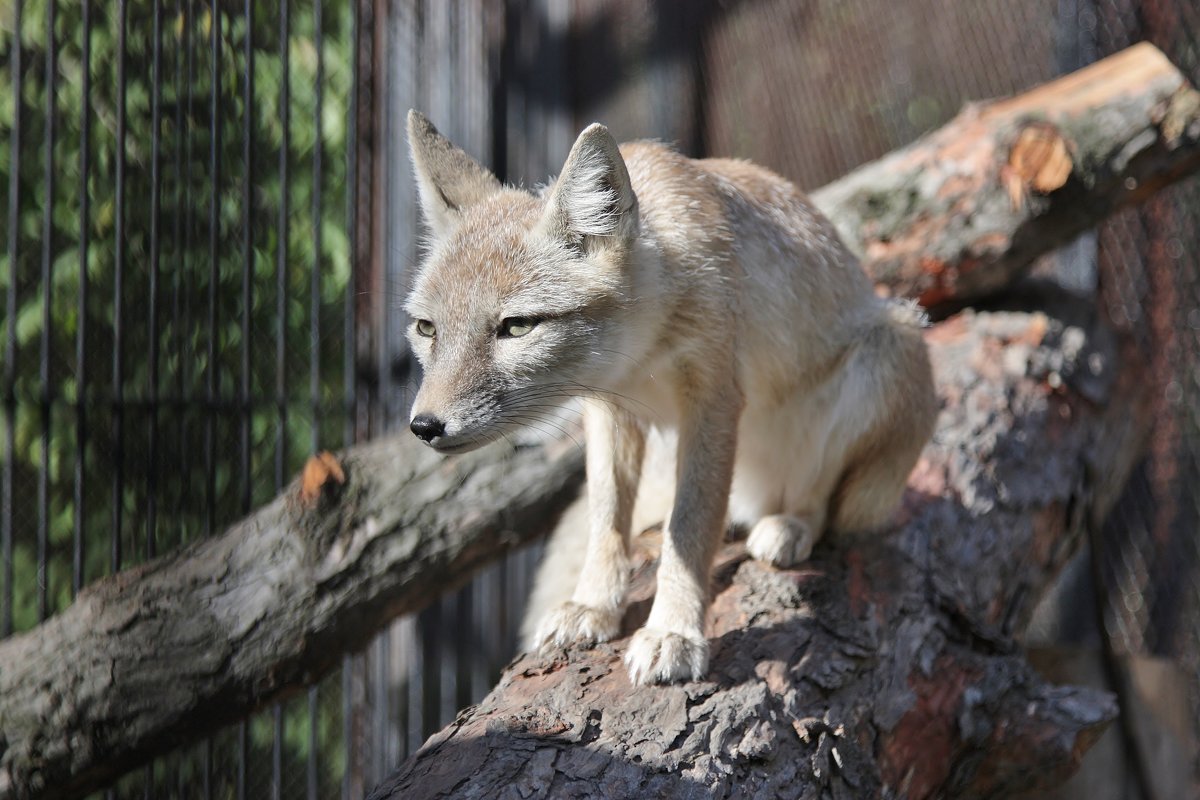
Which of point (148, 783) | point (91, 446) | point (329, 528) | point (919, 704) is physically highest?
point (91, 446)

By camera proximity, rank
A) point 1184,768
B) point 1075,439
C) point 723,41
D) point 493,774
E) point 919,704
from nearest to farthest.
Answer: point 493,774 → point 919,704 → point 1075,439 → point 1184,768 → point 723,41

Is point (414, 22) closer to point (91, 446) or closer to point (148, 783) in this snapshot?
point (91, 446)

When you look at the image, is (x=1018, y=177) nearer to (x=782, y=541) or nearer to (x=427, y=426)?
(x=782, y=541)

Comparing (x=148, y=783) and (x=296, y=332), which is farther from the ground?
(x=296, y=332)

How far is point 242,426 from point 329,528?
86 centimetres

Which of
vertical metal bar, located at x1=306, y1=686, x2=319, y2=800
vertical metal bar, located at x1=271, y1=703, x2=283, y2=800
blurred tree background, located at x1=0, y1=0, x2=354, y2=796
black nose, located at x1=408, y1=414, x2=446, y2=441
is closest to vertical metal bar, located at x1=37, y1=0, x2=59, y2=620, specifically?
blurred tree background, located at x1=0, y1=0, x2=354, y2=796

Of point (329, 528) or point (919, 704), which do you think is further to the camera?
point (329, 528)

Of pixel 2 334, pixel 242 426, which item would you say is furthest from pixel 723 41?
pixel 2 334

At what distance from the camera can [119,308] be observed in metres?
3.50

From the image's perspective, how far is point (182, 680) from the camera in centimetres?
320

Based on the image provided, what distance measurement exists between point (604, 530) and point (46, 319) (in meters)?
2.04

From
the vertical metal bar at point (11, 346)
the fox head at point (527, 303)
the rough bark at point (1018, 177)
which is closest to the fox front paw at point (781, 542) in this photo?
the fox head at point (527, 303)

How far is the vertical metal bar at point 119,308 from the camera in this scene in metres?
3.47

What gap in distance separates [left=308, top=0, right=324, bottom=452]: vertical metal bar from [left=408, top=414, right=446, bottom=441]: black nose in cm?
216
